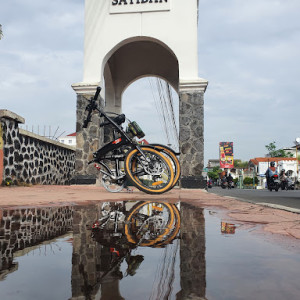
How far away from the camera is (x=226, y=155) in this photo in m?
57.9

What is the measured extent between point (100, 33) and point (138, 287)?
958 cm

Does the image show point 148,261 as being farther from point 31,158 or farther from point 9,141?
point 31,158

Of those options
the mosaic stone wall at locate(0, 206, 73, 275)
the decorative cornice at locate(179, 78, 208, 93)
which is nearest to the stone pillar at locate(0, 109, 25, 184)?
the decorative cornice at locate(179, 78, 208, 93)

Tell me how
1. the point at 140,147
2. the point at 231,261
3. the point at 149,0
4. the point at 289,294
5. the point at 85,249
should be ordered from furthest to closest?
1. the point at 149,0
2. the point at 140,147
3. the point at 85,249
4. the point at 231,261
5. the point at 289,294

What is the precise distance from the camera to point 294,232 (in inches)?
70.1

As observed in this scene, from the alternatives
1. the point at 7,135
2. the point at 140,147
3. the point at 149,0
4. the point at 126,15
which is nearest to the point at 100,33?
the point at 126,15

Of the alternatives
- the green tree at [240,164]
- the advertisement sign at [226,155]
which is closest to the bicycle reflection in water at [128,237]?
the advertisement sign at [226,155]

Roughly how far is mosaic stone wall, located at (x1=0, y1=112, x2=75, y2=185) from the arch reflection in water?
6.91 m

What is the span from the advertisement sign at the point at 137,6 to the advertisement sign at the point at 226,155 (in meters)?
50.2

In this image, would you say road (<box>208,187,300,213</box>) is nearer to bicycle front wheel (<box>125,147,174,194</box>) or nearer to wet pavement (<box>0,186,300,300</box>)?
bicycle front wheel (<box>125,147,174,194</box>)

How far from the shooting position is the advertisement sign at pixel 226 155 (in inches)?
2270

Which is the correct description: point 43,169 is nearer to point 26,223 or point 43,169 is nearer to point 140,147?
point 140,147

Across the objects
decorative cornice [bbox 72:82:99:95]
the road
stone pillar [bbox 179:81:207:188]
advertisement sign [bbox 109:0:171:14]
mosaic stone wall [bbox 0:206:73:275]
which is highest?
advertisement sign [bbox 109:0:171:14]

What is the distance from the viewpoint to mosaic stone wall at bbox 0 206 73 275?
4.13 ft
